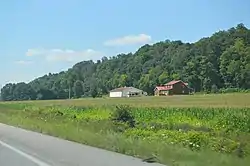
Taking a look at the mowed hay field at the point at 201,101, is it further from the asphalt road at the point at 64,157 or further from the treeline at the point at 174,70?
the asphalt road at the point at 64,157

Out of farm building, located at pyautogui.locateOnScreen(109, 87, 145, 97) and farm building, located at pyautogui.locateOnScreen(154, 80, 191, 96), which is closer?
farm building, located at pyautogui.locateOnScreen(154, 80, 191, 96)

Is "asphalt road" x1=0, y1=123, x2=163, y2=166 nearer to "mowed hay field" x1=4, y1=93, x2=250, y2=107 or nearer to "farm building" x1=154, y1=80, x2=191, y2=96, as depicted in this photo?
"mowed hay field" x1=4, y1=93, x2=250, y2=107

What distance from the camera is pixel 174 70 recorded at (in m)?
145

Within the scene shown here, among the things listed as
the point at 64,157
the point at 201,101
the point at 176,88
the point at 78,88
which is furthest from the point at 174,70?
the point at 64,157

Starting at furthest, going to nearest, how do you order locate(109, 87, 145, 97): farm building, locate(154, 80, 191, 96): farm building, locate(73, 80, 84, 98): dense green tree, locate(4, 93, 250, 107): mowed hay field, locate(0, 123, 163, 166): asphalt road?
locate(73, 80, 84, 98): dense green tree
locate(109, 87, 145, 97): farm building
locate(154, 80, 191, 96): farm building
locate(4, 93, 250, 107): mowed hay field
locate(0, 123, 163, 166): asphalt road

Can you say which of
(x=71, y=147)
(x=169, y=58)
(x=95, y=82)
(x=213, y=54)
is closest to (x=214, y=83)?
(x=213, y=54)

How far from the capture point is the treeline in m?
112

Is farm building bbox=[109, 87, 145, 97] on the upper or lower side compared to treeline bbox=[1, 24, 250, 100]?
lower

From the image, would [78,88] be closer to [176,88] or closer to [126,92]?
[126,92]

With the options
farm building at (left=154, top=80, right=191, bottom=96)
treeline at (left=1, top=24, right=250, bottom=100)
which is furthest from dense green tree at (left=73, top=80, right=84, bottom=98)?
farm building at (left=154, top=80, right=191, bottom=96)

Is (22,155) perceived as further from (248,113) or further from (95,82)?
(95,82)

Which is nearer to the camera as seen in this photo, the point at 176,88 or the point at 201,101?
the point at 201,101

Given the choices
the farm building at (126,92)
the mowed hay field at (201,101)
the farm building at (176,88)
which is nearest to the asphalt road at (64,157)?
the mowed hay field at (201,101)

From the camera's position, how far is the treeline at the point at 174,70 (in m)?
112
